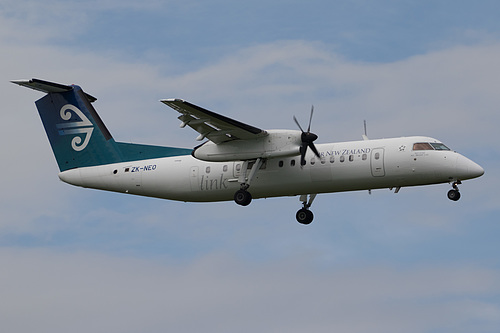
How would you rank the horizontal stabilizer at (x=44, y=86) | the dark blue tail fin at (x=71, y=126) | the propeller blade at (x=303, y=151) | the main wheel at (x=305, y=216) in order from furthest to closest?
the dark blue tail fin at (x=71, y=126)
the main wheel at (x=305, y=216)
the horizontal stabilizer at (x=44, y=86)
the propeller blade at (x=303, y=151)

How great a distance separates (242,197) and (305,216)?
343 centimetres

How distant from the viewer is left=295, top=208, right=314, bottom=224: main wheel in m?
29.7

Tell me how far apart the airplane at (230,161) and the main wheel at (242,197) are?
3cm

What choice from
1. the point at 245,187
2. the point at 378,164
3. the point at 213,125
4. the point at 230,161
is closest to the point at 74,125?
the point at 213,125

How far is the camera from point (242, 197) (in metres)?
27.2

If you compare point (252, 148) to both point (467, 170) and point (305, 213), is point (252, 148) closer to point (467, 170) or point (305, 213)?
point (305, 213)

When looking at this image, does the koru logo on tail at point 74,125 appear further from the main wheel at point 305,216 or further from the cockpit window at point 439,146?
the cockpit window at point 439,146

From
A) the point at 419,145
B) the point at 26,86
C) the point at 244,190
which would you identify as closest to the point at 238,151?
the point at 244,190

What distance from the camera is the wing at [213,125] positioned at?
25797 mm

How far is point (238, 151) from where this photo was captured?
88.8 feet

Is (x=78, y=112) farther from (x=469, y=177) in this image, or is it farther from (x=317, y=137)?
(x=469, y=177)

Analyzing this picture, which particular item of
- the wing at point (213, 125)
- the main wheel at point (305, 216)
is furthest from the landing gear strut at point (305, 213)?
the wing at point (213, 125)

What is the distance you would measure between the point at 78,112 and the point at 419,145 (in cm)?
1256

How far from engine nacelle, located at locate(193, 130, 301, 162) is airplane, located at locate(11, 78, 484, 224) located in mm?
32
